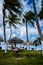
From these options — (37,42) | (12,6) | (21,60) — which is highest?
(12,6)

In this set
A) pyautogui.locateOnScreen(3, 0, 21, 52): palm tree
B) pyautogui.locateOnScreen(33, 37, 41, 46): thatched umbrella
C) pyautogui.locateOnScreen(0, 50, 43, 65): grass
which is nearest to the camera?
pyautogui.locateOnScreen(0, 50, 43, 65): grass

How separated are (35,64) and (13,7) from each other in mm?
9087

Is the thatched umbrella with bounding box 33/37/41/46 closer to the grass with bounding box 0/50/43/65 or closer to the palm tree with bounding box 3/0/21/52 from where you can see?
the palm tree with bounding box 3/0/21/52

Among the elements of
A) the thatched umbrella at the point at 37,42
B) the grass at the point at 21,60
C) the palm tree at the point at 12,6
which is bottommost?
the grass at the point at 21,60

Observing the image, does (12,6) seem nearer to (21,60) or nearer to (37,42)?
(37,42)

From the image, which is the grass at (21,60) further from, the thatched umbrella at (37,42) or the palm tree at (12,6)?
the thatched umbrella at (37,42)

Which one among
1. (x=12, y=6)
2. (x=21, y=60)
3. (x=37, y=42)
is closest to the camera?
(x=21, y=60)

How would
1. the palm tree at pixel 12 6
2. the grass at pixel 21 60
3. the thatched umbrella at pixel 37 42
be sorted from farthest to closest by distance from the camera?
the thatched umbrella at pixel 37 42
the palm tree at pixel 12 6
the grass at pixel 21 60

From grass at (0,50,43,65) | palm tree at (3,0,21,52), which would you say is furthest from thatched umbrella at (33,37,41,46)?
grass at (0,50,43,65)

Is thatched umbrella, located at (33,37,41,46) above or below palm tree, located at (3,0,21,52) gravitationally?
below

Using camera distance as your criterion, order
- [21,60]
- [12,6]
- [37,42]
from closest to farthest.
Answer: [21,60], [12,6], [37,42]

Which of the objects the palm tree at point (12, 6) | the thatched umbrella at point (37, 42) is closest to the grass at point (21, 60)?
the palm tree at point (12, 6)

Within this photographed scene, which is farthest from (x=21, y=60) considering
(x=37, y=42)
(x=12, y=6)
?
(x=37, y=42)

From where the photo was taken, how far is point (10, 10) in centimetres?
2280
